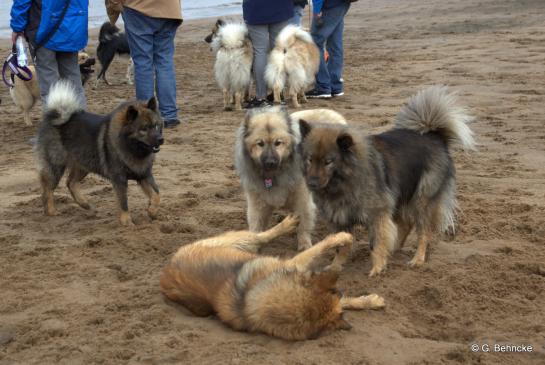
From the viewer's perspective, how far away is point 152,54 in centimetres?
872

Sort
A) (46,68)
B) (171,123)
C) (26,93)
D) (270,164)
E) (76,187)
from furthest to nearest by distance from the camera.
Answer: (26,93) → (171,123) → (46,68) → (76,187) → (270,164)

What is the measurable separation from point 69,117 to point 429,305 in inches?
143

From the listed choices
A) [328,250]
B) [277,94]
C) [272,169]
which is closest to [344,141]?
[328,250]

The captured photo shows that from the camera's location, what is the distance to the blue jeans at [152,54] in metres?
8.45

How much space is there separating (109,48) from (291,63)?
4.84m

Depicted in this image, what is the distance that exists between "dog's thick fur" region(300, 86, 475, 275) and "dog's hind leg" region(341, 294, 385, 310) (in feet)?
1.93

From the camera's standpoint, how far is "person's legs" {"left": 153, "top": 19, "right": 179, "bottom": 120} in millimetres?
8680

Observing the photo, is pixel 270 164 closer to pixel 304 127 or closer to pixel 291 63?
pixel 304 127

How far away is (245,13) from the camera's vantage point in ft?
31.7

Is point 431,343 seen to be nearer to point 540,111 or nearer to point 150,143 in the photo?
point 150,143

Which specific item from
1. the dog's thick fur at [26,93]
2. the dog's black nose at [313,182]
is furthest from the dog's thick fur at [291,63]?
the dog's black nose at [313,182]

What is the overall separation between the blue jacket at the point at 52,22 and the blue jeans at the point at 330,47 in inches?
152

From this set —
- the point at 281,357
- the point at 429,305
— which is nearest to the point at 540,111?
the point at 429,305

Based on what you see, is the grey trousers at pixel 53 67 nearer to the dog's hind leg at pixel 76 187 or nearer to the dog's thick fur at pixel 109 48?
the dog's hind leg at pixel 76 187
